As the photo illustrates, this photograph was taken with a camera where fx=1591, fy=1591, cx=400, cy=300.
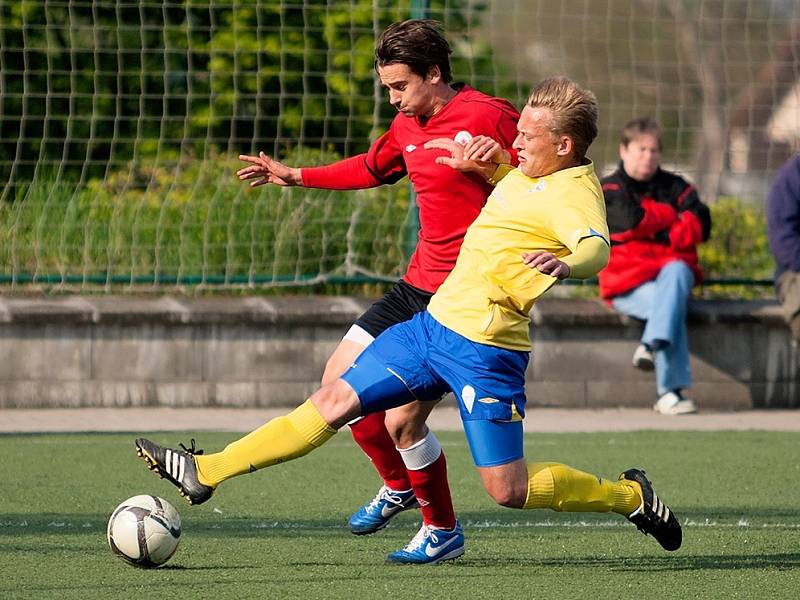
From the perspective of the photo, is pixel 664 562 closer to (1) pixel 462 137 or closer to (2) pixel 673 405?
(1) pixel 462 137

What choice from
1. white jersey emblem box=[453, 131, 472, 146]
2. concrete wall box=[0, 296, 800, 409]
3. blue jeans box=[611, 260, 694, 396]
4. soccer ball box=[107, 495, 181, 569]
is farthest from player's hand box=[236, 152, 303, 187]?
blue jeans box=[611, 260, 694, 396]

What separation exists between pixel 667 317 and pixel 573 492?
5361 millimetres

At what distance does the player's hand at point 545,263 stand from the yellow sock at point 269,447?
959 mm

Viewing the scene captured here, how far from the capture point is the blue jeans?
10719mm

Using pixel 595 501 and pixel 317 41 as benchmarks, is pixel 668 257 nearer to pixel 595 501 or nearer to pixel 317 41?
pixel 317 41

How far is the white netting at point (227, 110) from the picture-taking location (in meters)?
11.6

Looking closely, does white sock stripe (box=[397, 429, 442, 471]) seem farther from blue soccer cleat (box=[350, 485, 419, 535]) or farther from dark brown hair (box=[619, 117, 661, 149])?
dark brown hair (box=[619, 117, 661, 149])

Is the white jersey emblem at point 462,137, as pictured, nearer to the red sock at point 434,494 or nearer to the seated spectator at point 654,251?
the red sock at point 434,494

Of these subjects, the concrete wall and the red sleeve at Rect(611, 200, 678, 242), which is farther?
the red sleeve at Rect(611, 200, 678, 242)

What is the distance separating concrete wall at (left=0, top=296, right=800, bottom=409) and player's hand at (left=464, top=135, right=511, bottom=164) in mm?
5196

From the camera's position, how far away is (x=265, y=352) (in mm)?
10961

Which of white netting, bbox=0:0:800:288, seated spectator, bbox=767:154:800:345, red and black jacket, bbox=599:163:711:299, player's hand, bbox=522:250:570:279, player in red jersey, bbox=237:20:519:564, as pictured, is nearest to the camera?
player's hand, bbox=522:250:570:279

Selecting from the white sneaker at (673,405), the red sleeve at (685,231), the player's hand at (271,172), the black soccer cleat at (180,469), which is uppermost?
the player's hand at (271,172)

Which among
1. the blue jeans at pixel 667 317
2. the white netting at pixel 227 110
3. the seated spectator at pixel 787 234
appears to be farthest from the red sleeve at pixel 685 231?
the white netting at pixel 227 110
